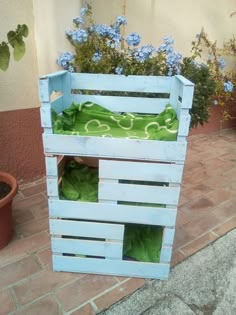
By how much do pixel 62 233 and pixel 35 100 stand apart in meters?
1.09

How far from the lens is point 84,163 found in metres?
1.50

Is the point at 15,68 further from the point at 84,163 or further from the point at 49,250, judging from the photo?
the point at 49,250

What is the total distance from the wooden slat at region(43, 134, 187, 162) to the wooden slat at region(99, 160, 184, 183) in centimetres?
3

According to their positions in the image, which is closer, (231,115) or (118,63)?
(118,63)

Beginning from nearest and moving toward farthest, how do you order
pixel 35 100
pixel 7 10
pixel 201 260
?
1. pixel 201 260
2. pixel 7 10
3. pixel 35 100

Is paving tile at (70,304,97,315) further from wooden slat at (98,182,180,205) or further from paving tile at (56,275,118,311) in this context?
wooden slat at (98,182,180,205)

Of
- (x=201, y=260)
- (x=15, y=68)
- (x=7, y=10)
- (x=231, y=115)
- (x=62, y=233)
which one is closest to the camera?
(x=62, y=233)

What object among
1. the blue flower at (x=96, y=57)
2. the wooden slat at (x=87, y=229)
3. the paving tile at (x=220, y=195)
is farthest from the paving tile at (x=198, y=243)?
the blue flower at (x=96, y=57)

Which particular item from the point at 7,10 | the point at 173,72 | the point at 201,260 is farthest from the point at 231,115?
the point at 7,10

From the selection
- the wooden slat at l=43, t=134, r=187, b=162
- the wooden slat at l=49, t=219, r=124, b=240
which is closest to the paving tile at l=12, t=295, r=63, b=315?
the wooden slat at l=49, t=219, r=124, b=240

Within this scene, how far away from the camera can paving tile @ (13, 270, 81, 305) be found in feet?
4.04

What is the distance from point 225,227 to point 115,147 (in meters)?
1.08

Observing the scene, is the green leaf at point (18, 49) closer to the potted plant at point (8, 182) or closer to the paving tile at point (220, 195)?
the potted plant at point (8, 182)

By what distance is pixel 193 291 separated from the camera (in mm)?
1290
